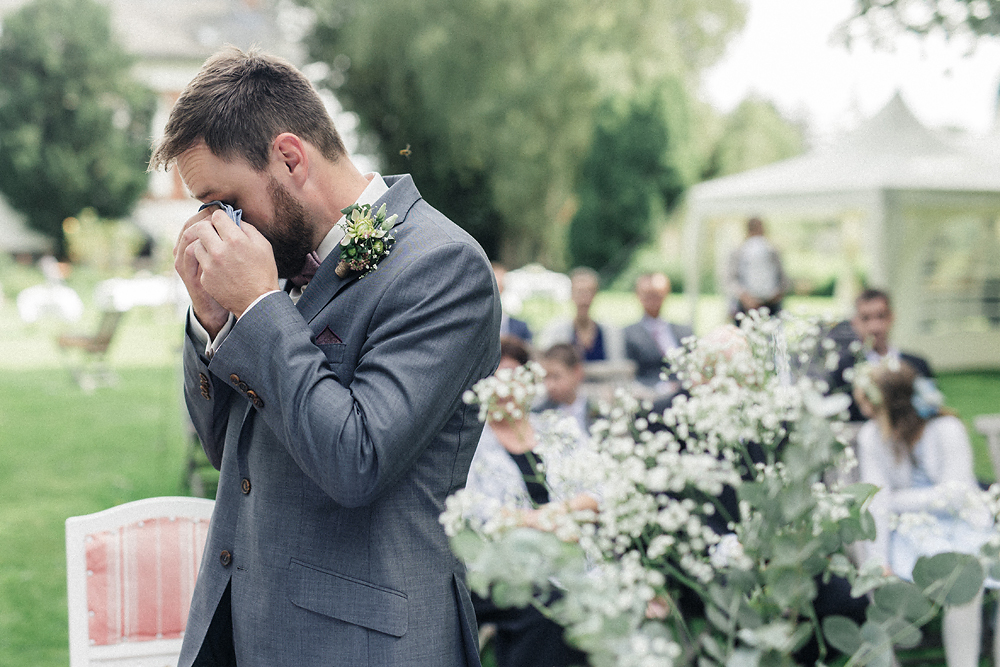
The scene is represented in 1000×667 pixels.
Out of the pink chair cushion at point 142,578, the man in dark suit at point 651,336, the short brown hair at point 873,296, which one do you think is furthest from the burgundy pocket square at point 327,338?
the man in dark suit at point 651,336

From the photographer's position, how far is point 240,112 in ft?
4.45

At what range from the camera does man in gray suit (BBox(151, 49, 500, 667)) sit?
4.14 feet

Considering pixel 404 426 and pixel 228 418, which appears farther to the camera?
pixel 228 418

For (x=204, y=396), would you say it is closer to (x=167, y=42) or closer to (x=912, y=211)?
(x=912, y=211)

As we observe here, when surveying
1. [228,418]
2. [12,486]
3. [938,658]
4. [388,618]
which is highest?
[228,418]

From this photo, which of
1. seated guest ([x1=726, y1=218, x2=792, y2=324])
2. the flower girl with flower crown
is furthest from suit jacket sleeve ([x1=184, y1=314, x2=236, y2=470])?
seated guest ([x1=726, y1=218, x2=792, y2=324])

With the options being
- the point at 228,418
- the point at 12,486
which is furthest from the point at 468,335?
the point at 12,486

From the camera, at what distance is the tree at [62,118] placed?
37.4m

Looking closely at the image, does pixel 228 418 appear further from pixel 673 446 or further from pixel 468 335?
pixel 673 446

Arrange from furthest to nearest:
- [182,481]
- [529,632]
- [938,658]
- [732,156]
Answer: [732,156] → [182,481] → [938,658] → [529,632]

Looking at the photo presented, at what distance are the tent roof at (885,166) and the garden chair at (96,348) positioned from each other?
8988 millimetres

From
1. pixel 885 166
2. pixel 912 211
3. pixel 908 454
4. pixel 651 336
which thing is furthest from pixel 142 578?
pixel 912 211

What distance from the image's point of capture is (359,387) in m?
1.26

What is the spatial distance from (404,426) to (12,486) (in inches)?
284
